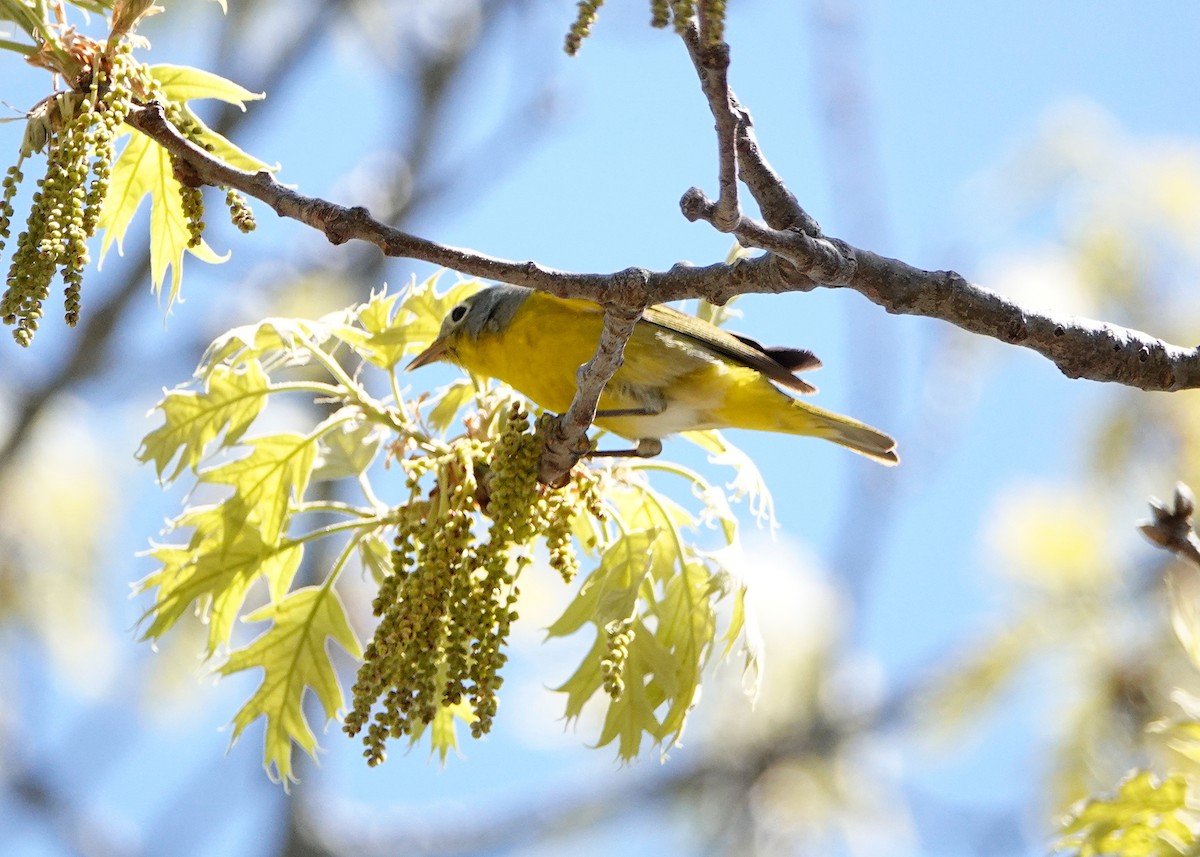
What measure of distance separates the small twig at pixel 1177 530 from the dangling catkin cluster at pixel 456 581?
50.1 inches

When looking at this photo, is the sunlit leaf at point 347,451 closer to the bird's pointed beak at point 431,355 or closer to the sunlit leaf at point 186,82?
the bird's pointed beak at point 431,355

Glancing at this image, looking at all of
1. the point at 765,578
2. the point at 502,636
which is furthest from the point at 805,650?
→ the point at 502,636

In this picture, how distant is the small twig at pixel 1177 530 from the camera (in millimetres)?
2838

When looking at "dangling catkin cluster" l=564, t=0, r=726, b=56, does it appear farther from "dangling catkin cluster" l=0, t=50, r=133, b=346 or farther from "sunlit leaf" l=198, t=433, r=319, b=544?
"sunlit leaf" l=198, t=433, r=319, b=544

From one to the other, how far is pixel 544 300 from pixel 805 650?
4.53 metres

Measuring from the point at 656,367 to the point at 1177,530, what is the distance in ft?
4.90

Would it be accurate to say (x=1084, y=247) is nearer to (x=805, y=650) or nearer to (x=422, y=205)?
(x=805, y=650)

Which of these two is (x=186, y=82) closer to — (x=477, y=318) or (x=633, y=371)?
(x=477, y=318)

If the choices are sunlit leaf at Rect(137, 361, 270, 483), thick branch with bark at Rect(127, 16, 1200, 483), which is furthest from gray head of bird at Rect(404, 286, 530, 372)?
thick branch with bark at Rect(127, 16, 1200, 483)

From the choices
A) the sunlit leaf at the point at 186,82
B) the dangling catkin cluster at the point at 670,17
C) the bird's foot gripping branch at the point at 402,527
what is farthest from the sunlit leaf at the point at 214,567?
the dangling catkin cluster at the point at 670,17

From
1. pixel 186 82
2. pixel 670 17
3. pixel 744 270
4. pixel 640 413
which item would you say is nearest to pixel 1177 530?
pixel 744 270

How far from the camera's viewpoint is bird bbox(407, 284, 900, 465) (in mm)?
3705

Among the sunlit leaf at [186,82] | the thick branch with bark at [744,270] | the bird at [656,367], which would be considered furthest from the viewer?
the bird at [656,367]

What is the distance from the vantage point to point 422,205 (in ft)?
30.2
